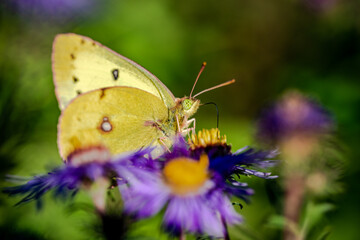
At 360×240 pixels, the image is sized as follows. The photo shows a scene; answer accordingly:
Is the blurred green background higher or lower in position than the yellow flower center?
higher

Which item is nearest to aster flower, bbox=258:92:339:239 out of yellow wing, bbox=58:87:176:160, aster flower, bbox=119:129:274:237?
aster flower, bbox=119:129:274:237

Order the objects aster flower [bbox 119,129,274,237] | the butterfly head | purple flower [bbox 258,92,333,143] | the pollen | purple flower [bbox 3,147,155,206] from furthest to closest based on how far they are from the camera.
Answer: purple flower [bbox 258,92,333,143] → the butterfly head → the pollen → purple flower [bbox 3,147,155,206] → aster flower [bbox 119,129,274,237]

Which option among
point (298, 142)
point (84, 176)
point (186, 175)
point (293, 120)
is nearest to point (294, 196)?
point (298, 142)

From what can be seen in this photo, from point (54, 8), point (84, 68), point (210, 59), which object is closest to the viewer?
point (84, 68)

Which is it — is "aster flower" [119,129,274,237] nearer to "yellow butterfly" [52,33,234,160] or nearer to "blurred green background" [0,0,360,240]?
"yellow butterfly" [52,33,234,160]

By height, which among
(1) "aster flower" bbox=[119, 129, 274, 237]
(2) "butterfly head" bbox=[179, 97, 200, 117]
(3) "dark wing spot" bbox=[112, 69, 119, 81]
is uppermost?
(3) "dark wing spot" bbox=[112, 69, 119, 81]

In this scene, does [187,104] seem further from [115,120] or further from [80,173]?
[80,173]
